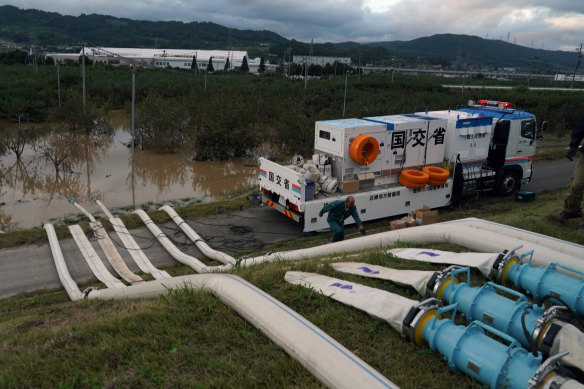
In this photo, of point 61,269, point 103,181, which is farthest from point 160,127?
point 61,269

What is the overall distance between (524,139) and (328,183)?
7.72 m

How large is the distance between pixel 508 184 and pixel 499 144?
5.34 feet

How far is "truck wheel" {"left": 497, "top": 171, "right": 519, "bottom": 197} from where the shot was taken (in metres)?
15.4

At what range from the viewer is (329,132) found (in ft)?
41.4

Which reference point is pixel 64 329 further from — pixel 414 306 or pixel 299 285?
pixel 414 306

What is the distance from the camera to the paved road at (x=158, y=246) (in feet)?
31.1

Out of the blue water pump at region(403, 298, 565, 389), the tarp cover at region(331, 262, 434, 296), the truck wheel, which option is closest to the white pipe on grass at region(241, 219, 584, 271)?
the tarp cover at region(331, 262, 434, 296)

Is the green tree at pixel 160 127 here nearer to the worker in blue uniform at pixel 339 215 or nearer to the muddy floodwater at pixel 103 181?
the muddy floodwater at pixel 103 181

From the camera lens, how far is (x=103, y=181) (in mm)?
19625

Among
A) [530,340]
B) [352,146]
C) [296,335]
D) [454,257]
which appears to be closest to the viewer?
[530,340]

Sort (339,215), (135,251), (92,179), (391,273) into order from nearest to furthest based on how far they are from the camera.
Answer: (391,273) → (339,215) → (135,251) → (92,179)

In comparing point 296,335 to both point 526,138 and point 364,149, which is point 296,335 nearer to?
point 364,149

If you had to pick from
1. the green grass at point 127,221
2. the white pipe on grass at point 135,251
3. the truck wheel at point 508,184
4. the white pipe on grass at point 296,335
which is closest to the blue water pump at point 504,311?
the white pipe on grass at point 296,335

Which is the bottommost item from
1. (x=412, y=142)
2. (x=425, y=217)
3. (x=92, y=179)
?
(x=92, y=179)
